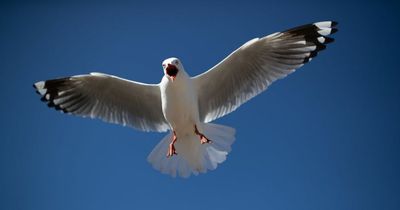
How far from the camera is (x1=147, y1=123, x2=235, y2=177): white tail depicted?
16.8 ft

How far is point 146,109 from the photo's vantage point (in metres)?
5.49

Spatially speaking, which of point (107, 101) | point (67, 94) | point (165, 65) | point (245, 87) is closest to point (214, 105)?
point (245, 87)

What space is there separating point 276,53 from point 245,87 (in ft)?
1.48

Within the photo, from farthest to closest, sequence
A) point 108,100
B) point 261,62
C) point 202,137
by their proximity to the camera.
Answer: point 108,100 < point 261,62 < point 202,137

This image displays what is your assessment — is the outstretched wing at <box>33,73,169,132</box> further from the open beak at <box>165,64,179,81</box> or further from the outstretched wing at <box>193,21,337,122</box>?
the outstretched wing at <box>193,21,337,122</box>

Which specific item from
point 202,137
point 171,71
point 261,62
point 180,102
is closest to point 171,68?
point 171,71

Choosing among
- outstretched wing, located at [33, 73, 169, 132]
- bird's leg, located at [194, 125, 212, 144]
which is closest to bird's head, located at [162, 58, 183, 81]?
outstretched wing, located at [33, 73, 169, 132]

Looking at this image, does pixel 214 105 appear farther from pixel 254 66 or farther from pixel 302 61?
pixel 302 61

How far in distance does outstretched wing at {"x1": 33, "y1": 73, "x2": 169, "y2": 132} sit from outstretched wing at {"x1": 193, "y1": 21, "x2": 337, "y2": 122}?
0.58 meters

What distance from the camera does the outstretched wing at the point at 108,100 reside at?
532 cm

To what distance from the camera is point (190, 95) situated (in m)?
4.97

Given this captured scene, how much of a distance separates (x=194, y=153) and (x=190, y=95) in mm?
623

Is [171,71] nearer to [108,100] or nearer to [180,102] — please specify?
[180,102]

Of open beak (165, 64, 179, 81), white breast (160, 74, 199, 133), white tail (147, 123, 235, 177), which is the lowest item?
white tail (147, 123, 235, 177)
